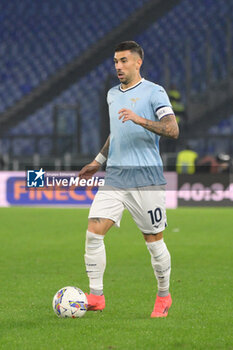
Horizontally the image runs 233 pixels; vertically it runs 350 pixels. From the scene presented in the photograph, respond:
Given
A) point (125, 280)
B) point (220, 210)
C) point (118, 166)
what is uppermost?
point (118, 166)

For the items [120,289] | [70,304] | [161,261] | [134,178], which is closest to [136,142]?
[134,178]

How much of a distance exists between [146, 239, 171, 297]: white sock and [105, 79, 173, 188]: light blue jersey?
0.43m

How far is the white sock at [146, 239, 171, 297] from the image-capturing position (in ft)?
16.2

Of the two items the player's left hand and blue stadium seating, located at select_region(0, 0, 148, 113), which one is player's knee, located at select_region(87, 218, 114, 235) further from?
blue stadium seating, located at select_region(0, 0, 148, 113)

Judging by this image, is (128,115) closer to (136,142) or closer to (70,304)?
(136,142)

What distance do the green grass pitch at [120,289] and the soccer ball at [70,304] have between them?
0.07 meters

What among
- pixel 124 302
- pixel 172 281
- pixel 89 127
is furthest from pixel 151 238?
pixel 89 127

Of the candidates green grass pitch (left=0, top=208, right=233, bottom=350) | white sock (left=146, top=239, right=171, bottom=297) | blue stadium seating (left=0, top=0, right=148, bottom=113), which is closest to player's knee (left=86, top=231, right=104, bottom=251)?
white sock (left=146, top=239, right=171, bottom=297)

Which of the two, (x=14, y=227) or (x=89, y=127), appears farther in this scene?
(x=89, y=127)

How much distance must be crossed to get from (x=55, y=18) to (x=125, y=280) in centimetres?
2255

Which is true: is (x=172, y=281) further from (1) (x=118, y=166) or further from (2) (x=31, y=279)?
(1) (x=118, y=166)

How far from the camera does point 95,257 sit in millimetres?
4980

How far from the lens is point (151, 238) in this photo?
16.2 feet

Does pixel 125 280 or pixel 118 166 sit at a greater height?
pixel 118 166
